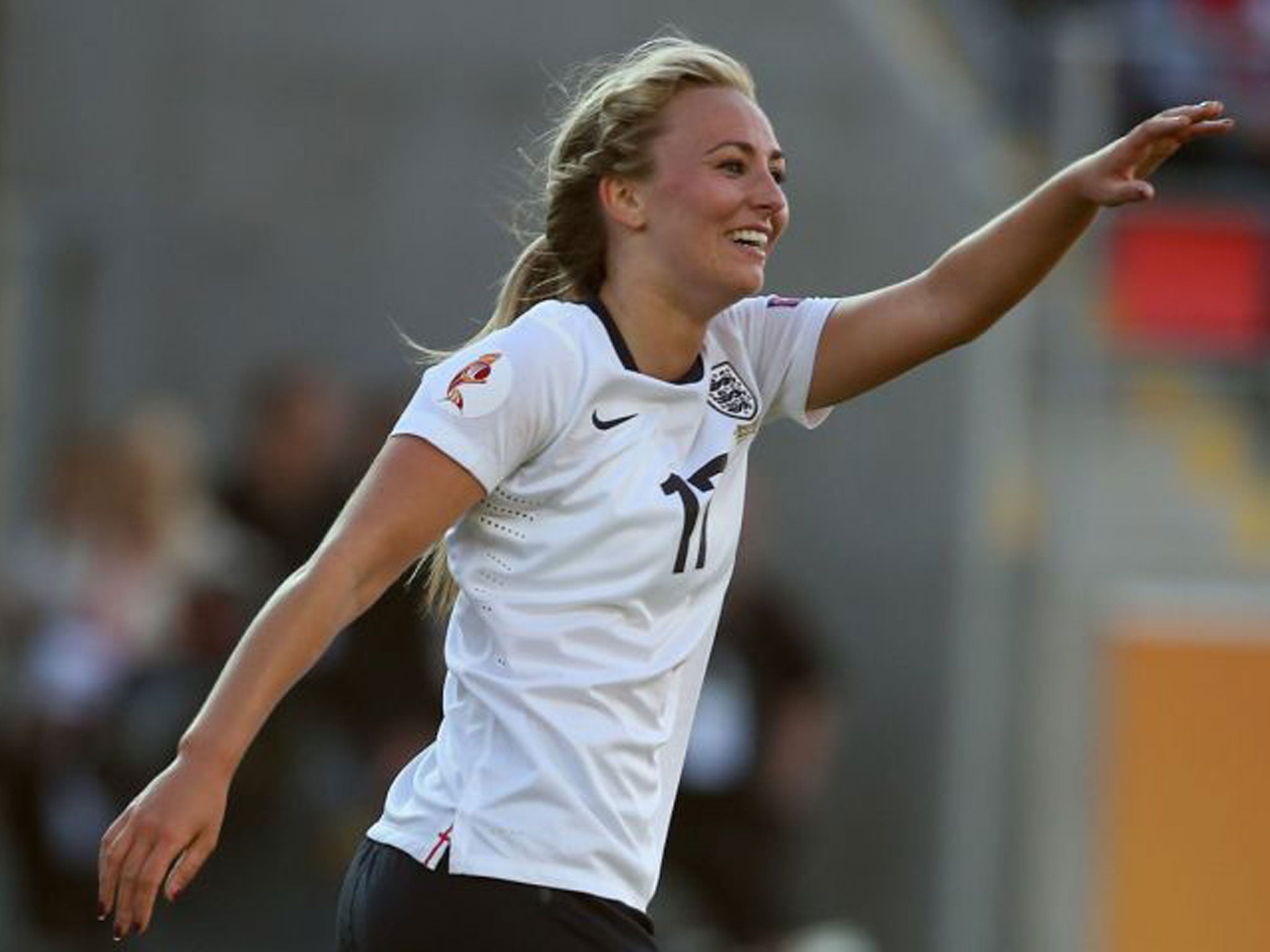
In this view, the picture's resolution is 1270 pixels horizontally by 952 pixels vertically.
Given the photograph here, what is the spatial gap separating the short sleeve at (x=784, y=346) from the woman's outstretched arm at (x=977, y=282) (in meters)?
0.02

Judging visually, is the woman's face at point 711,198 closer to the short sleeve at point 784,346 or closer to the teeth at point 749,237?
the teeth at point 749,237

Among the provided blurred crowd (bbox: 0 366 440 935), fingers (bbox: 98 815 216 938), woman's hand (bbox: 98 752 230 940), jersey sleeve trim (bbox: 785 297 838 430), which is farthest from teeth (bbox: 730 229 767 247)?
blurred crowd (bbox: 0 366 440 935)

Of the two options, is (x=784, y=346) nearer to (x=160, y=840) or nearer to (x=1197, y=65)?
(x=160, y=840)

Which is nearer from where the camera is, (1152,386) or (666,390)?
(666,390)

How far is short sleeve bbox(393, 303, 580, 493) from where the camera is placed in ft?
12.8

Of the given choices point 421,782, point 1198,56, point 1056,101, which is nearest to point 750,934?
point 1056,101

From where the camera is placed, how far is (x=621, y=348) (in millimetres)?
4098

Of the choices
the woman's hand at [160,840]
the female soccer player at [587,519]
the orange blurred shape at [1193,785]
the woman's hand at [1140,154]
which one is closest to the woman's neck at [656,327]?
the female soccer player at [587,519]

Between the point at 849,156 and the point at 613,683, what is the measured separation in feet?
20.8

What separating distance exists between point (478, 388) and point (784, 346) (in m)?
0.62

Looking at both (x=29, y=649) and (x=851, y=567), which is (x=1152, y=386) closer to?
(x=851, y=567)

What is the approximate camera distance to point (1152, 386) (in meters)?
9.73

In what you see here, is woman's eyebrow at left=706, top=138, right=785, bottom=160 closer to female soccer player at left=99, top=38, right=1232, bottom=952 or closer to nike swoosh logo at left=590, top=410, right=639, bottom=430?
female soccer player at left=99, top=38, right=1232, bottom=952

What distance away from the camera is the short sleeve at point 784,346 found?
4359 millimetres
